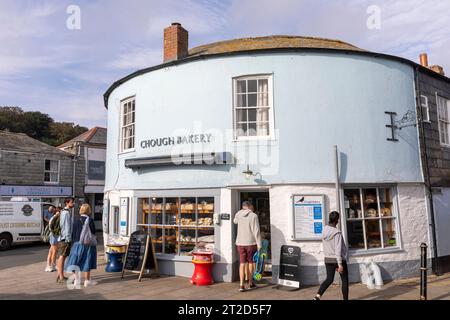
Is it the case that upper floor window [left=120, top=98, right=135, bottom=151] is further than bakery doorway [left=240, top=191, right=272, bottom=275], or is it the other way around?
upper floor window [left=120, top=98, right=135, bottom=151]

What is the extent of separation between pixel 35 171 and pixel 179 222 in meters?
19.1

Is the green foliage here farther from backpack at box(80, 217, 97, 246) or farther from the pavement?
backpack at box(80, 217, 97, 246)

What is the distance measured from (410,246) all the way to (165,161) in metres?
6.83

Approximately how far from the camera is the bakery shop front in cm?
864

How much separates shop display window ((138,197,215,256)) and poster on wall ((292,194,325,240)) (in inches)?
85.2

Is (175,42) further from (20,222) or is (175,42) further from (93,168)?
(93,168)

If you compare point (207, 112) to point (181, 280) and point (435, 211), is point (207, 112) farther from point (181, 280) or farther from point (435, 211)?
point (435, 211)

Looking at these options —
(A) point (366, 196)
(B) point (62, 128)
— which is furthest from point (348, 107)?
(B) point (62, 128)

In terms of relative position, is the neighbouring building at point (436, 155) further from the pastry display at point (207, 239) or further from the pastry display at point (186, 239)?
the pastry display at point (186, 239)

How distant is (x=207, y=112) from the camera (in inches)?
369

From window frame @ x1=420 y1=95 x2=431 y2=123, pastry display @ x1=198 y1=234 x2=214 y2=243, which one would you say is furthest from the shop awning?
window frame @ x1=420 y1=95 x2=431 y2=123

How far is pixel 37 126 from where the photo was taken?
4862 centimetres
